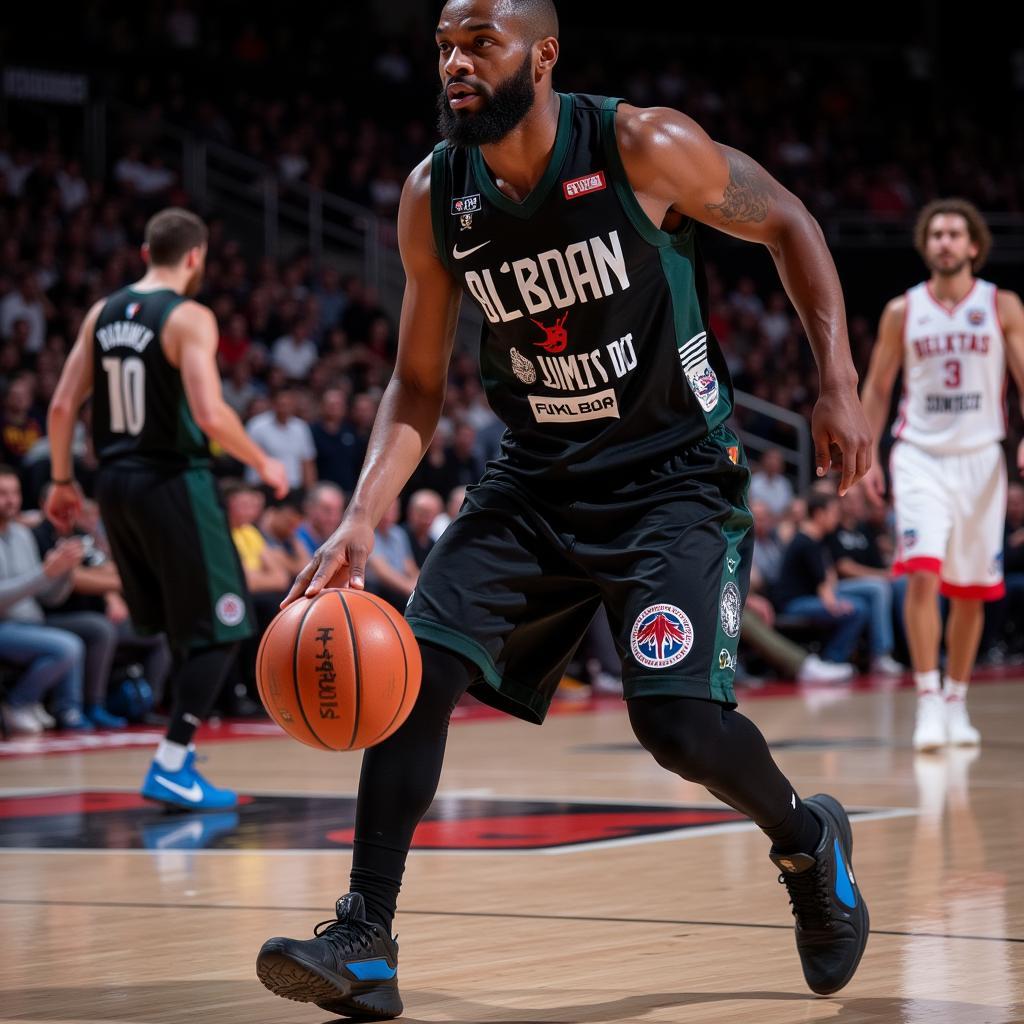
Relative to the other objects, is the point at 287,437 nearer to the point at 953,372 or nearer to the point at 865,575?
the point at 865,575

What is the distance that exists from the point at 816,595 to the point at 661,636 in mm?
10158

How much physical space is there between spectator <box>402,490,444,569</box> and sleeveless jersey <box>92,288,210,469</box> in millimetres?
5576

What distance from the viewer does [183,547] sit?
631cm

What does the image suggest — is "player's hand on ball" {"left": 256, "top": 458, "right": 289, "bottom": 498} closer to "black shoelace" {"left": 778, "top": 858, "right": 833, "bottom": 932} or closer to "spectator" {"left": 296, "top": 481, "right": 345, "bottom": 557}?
"black shoelace" {"left": 778, "top": 858, "right": 833, "bottom": 932}

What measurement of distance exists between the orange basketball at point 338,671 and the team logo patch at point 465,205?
0.79 m

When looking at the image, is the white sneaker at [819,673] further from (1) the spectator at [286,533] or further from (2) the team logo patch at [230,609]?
(2) the team logo patch at [230,609]

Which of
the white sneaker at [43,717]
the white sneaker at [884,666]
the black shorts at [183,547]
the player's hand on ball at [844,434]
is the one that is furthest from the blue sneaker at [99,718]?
the player's hand on ball at [844,434]

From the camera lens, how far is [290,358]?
14.9 m

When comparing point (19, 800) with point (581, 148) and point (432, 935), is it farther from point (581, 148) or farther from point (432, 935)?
point (581, 148)

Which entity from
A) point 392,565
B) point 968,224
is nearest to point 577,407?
point 968,224

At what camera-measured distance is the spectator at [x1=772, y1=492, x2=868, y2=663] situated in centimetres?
1317

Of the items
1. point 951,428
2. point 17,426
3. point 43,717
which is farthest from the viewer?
point 17,426

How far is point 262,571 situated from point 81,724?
159 centimetres

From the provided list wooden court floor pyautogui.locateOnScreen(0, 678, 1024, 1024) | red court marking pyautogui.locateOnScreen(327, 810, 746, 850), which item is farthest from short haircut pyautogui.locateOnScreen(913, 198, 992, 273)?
red court marking pyautogui.locateOnScreen(327, 810, 746, 850)
